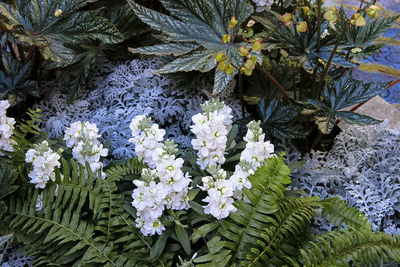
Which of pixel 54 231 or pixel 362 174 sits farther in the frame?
pixel 362 174

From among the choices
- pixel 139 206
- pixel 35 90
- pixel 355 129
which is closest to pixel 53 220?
pixel 139 206

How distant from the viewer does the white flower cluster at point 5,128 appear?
142cm

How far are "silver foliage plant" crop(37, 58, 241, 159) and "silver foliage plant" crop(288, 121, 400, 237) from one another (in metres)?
0.38

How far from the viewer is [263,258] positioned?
1.13 meters

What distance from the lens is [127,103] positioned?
176 cm

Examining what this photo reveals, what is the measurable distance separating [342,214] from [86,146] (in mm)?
756

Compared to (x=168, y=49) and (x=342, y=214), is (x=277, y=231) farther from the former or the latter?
(x=168, y=49)

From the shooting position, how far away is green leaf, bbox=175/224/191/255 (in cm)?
118

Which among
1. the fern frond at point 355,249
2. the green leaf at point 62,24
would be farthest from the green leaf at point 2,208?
the fern frond at point 355,249

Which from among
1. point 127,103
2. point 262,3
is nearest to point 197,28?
point 262,3

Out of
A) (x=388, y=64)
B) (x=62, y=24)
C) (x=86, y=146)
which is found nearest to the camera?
(x=86, y=146)

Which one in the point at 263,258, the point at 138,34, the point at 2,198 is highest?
the point at 138,34

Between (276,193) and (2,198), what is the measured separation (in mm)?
816

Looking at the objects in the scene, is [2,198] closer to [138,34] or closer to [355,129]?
[138,34]
